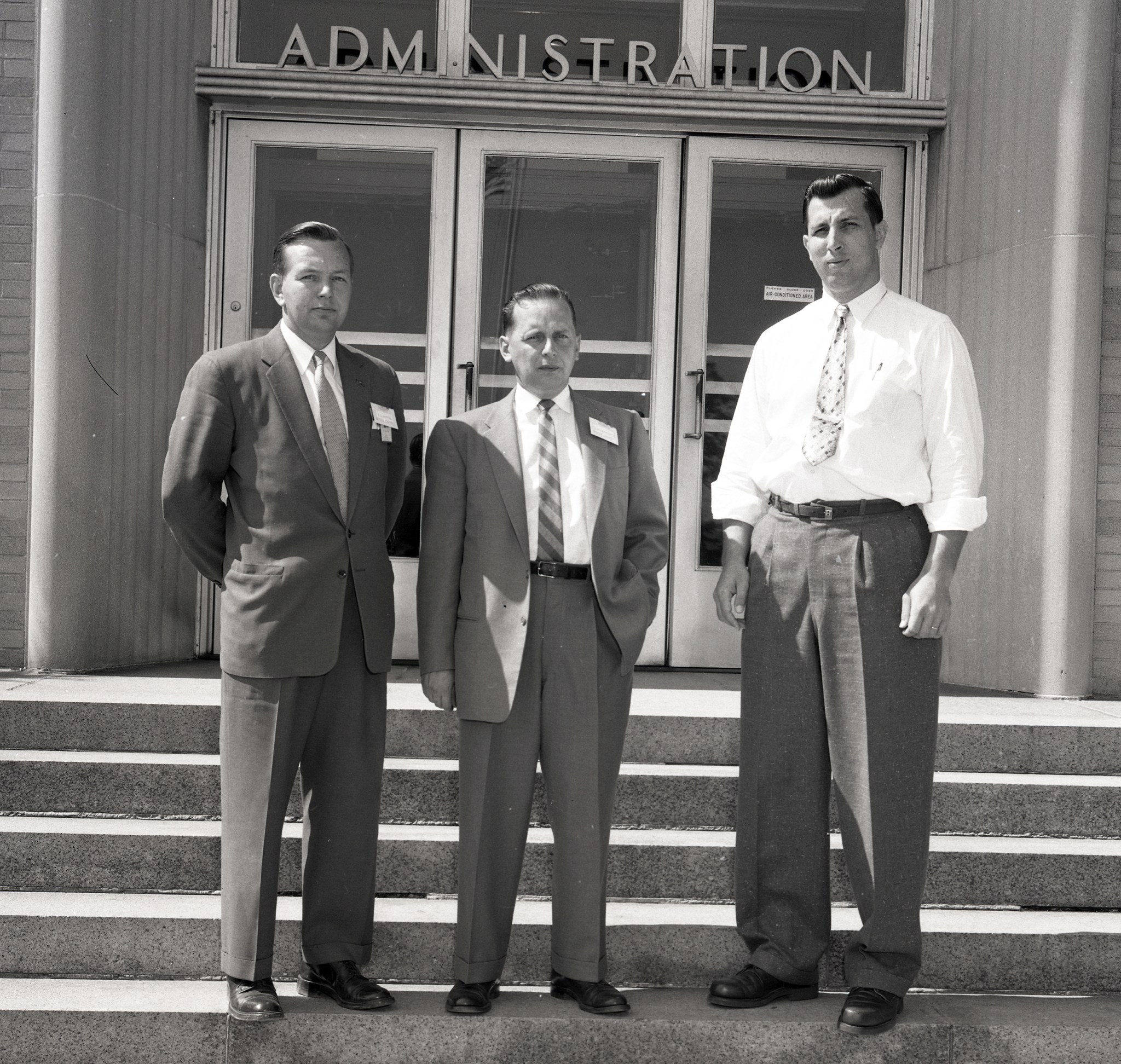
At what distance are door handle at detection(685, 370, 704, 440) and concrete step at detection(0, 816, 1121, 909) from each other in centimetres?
247

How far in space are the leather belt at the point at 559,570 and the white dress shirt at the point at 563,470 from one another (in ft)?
0.06

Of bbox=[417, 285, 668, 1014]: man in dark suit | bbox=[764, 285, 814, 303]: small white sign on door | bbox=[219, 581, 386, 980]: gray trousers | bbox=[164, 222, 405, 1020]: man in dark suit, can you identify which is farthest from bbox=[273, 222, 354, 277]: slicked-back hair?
bbox=[764, 285, 814, 303]: small white sign on door

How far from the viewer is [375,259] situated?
5.95 metres

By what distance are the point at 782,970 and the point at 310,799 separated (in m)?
1.32

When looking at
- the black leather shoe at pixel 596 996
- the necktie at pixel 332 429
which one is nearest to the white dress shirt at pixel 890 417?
the necktie at pixel 332 429

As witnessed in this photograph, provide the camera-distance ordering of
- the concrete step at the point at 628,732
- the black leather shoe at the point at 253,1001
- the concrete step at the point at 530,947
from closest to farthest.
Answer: the black leather shoe at the point at 253,1001 < the concrete step at the point at 530,947 < the concrete step at the point at 628,732

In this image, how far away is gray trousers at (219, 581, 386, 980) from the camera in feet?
10.3

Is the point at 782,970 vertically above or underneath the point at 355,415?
underneath

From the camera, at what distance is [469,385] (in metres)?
5.90

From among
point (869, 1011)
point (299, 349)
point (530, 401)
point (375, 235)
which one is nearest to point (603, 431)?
point (530, 401)

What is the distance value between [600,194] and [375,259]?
43.6 inches

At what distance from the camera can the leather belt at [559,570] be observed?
10.8 ft

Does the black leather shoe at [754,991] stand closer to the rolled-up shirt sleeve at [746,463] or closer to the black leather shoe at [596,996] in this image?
the black leather shoe at [596,996]

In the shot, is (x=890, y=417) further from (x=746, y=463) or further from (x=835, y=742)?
(x=835, y=742)
